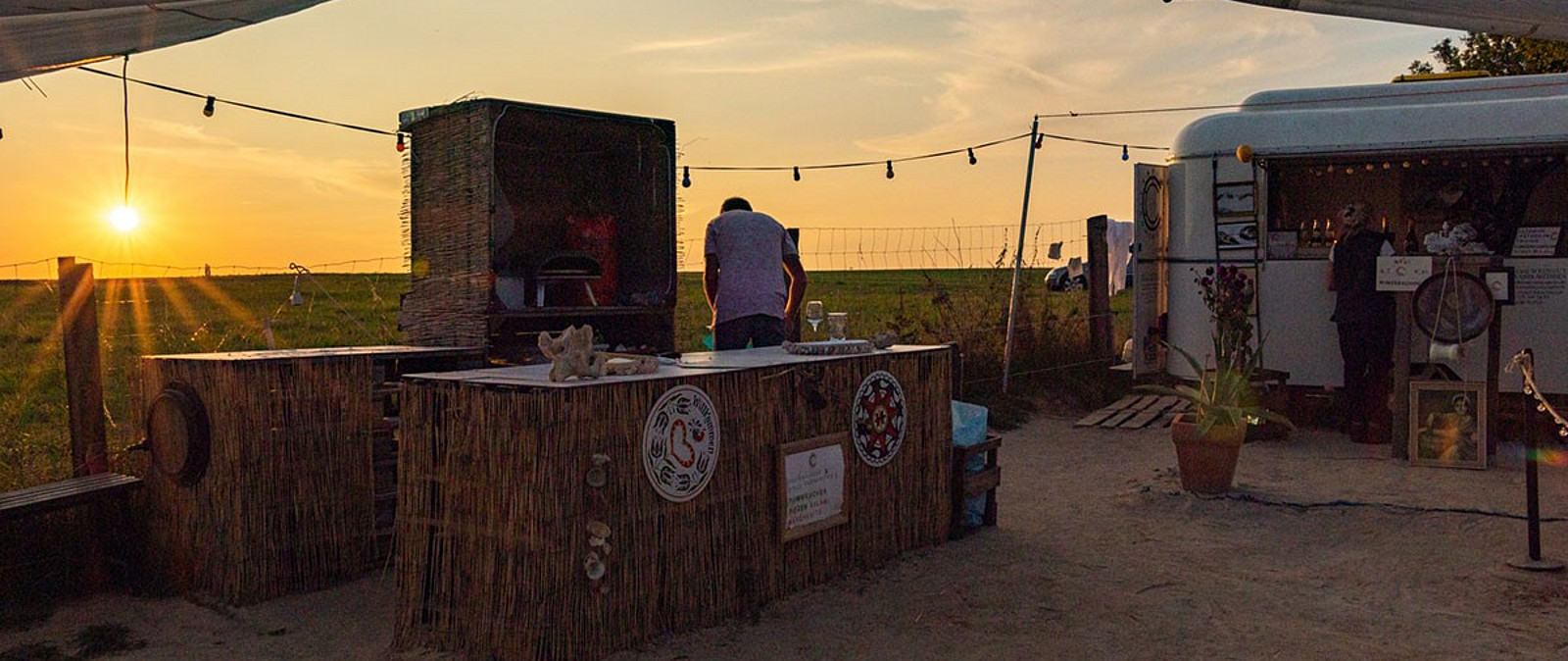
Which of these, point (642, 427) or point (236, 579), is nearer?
point (642, 427)

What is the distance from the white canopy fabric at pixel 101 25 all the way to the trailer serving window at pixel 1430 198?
7067 mm

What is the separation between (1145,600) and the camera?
4.46 meters

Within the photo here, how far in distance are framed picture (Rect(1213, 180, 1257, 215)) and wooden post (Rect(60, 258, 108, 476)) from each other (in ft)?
24.9

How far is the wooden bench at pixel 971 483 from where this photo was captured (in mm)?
5488

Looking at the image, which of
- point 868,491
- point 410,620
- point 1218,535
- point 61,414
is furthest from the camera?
point 61,414

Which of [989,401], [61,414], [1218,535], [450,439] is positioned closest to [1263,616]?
[1218,535]

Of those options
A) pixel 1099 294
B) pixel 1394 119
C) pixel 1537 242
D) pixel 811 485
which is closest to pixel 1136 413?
pixel 1099 294

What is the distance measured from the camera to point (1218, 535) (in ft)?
18.4

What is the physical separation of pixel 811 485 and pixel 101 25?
2.94 metres

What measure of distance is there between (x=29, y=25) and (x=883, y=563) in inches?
143

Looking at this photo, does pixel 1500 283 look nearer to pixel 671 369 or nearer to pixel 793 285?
pixel 793 285

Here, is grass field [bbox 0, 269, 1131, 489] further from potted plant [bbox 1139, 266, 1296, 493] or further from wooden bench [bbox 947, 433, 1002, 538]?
wooden bench [bbox 947, 433, 1002, 538]

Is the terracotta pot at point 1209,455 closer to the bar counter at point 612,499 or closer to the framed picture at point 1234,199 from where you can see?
the bar counter at point 612,499

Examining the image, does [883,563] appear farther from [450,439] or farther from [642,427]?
[450,439]
